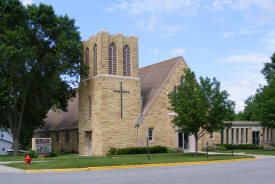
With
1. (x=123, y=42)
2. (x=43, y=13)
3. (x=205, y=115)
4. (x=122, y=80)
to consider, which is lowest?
(x=205, y=115)

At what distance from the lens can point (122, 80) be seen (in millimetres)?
35188

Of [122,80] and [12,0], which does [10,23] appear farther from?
[122,80]

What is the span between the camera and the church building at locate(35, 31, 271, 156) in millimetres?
34000

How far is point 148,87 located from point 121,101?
527 cm

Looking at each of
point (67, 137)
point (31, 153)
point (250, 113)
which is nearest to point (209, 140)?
point (67, 137)

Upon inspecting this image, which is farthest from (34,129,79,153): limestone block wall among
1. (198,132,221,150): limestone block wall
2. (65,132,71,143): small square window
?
(198,132,221,150): limestone block wall

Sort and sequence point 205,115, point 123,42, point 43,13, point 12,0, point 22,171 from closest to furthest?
point 22,171 < point 205,115 < point 12,0 < point 43,13 < point 123,42

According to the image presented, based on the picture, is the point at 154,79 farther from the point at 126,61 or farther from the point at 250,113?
the point at 250,113

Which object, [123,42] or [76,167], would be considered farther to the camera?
[123,42]

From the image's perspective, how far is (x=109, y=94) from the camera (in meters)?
34.1

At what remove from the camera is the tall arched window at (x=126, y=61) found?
35.8m

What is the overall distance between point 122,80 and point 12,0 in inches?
473

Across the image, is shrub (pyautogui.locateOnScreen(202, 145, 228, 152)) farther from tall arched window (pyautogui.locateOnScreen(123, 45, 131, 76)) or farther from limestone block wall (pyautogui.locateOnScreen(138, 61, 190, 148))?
tall arched window (pyautogui.locateOnScreen(123, 45, 131, 76))

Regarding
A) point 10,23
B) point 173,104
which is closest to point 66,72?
point 10,23
